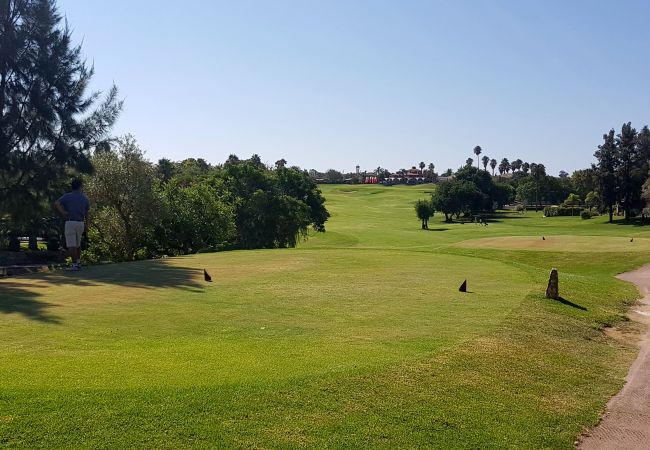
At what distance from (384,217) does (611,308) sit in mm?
117020

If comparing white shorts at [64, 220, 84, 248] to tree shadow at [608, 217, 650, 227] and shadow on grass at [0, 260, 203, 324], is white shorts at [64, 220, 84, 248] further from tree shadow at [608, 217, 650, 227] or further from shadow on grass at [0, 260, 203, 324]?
tree shadow at [608, 217, 650, 227]

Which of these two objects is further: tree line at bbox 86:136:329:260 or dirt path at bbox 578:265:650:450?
tree line at bbox 86:136:329:260

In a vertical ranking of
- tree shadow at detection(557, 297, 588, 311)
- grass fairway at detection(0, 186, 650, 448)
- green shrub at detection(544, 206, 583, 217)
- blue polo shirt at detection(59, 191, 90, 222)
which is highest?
blue polo shirt at detection(59, 191, 90, 222)

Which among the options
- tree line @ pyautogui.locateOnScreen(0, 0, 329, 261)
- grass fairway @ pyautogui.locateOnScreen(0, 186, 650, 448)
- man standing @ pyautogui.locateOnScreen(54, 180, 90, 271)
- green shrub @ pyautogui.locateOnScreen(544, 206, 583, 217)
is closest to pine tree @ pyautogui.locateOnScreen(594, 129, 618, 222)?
green shrub @ pyautogui.locateOnScreen(544, 206, 583, 217)

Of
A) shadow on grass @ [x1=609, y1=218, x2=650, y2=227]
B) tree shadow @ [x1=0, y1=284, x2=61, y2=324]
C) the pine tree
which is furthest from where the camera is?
the pine tree

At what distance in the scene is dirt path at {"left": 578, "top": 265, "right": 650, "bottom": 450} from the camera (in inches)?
314

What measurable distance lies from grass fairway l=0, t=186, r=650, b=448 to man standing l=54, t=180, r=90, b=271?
6.47 feet

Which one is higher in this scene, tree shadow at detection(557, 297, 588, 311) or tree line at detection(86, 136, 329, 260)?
tree line at detection(86, 136, 329, 260)

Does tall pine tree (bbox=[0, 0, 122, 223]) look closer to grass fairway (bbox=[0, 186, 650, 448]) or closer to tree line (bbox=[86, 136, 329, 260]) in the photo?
tree line (bbox=[86, 136, 329, 260])

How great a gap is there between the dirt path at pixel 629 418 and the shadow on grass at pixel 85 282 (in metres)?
9.32

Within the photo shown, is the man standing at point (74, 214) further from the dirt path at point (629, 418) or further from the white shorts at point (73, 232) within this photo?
the dirt path at point (629, 418)

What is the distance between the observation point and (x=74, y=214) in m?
19.2

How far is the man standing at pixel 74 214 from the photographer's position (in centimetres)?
1894

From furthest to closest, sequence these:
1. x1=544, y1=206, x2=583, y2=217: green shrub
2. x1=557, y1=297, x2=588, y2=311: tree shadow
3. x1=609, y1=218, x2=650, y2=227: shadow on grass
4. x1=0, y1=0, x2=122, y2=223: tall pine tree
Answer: x1=544, y1=206, x2=583, y2=217: green shrub → x1=609, y1=218, x2=650, y2=227: shadow on grass → x1=0, y1=0, x2=122, y2=223: tall pine tree → x1=557, y1=297, x2=588, y2=311: tree shadow
